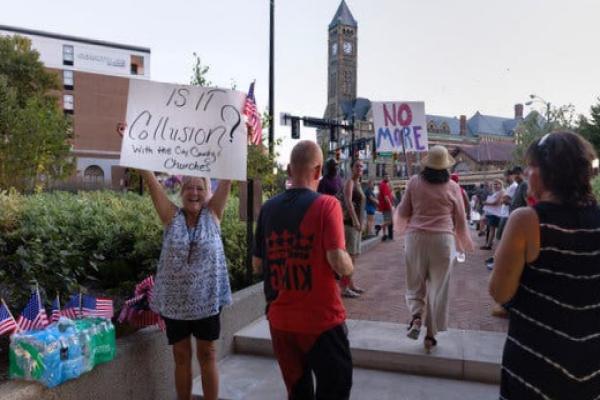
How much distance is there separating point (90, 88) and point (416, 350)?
66689mm

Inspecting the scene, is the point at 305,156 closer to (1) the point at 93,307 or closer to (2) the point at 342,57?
(1) the point at 93,307

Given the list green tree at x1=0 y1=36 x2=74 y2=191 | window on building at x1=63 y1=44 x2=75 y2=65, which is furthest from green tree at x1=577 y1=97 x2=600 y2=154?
window on building at x1=63 y1=44 x2=75 y2=65

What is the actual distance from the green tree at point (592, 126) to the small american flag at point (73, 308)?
4305cm

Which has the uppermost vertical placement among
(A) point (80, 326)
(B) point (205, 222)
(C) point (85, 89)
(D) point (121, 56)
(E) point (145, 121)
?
(D) point (121, 56)

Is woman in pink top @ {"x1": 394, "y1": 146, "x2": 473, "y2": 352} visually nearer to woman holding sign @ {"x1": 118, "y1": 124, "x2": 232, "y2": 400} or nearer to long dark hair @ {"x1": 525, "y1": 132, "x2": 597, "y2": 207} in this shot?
woman holding sign @ {"x1": 118, "y1": 124, "x2": 232, "y2": 400}

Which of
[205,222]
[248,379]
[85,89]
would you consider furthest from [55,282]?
[85,89]

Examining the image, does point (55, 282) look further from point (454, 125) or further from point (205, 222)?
point (454, 125)

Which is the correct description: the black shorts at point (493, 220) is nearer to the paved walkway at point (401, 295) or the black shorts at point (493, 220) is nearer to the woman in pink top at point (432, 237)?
the paved walkway at point (401, 295)

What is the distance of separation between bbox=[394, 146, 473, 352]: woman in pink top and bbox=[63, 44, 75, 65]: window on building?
224 ft

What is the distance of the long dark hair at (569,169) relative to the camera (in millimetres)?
1905

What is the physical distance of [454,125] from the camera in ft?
371

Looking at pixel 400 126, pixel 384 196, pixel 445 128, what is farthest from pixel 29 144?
pixel 445 128

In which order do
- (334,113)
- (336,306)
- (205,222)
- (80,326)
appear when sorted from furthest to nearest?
(334,113) < (205,222) < (80,326) < (336,306)

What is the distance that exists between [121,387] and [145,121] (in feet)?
6.38
